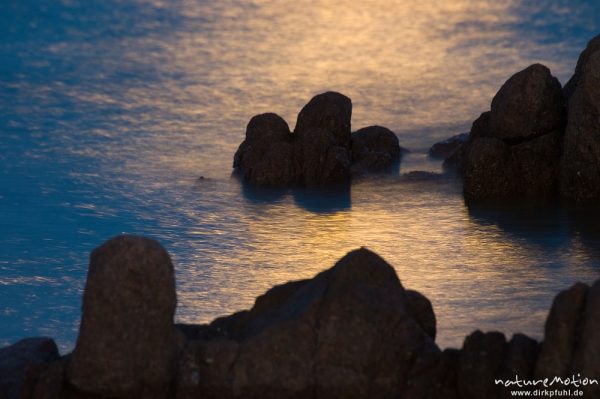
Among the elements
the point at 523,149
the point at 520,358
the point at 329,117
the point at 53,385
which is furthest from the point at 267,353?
the point at 329,117

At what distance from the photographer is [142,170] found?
70.3 feet

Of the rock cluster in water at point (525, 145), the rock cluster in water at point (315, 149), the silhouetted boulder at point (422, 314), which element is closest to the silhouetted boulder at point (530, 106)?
the rock cluster in water at point (525, 145)

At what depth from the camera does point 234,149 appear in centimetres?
2325

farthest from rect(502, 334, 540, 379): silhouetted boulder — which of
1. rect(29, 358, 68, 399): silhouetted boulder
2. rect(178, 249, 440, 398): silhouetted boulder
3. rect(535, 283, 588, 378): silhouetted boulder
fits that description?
rect(29, 358, 68, 399): silhouetted boulder

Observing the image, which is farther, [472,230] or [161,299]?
[472,230]

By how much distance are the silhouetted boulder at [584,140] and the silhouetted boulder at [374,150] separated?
155 inches

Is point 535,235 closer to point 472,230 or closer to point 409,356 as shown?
point 472,230

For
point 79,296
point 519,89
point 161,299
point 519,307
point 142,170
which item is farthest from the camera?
point 142,170

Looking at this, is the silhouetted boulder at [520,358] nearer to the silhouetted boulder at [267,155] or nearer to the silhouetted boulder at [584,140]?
the silhouetted boulder at [584,140]

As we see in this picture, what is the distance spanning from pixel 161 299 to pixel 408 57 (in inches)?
898

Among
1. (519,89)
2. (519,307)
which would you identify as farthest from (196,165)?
(519,307)

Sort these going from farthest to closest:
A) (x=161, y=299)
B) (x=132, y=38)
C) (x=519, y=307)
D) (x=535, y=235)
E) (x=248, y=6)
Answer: (x=248, y=6) < (x=132, y=38) < (x=535, y=235) < (x=519, y=307) < (x=161, y=299)

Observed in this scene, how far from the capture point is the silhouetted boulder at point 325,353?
9.98 meters

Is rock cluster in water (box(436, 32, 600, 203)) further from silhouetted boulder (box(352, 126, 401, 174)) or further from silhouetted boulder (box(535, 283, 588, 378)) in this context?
silhouetted boulder (box(535, 283, 588, 378))
